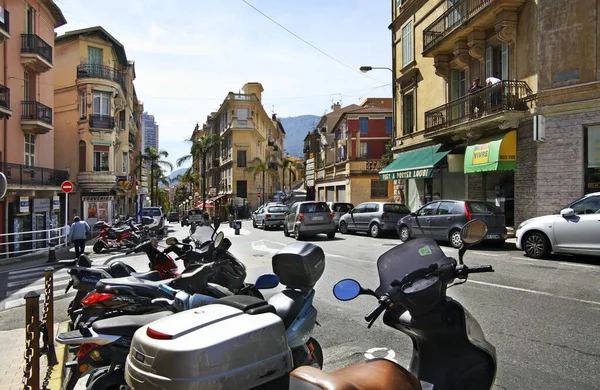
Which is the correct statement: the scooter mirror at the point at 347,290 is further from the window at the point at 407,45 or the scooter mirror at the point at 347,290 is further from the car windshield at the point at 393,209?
the window at the point at 407,45

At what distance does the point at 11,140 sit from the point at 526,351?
24.3 meters

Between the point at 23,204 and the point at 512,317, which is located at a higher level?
the point at 23,204

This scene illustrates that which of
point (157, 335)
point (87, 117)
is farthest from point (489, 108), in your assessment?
point (87, 117)

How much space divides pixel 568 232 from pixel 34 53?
2457cm

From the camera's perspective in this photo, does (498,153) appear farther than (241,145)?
No

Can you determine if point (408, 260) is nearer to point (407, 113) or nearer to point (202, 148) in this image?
point (407, 113)

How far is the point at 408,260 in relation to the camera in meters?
2.81

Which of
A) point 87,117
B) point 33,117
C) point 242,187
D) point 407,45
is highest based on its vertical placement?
point 407,45

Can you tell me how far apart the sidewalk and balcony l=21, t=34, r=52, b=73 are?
20597 millimetres

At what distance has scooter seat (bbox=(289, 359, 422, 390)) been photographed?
174 centimetres

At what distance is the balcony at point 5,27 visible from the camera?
18.9m

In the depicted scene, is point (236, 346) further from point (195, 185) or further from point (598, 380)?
point (195, 185)

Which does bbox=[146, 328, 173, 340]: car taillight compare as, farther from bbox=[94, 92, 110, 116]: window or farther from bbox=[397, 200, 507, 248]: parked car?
bbox=[94, 92, 110, 116]: window

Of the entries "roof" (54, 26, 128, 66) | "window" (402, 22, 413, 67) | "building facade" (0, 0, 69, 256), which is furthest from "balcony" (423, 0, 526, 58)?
"roof" (54, 26, 128, 66)
